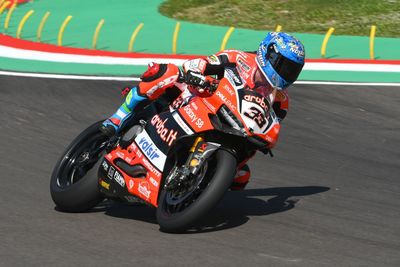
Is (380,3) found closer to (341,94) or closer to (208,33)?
(208,33)

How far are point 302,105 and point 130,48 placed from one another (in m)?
8.46

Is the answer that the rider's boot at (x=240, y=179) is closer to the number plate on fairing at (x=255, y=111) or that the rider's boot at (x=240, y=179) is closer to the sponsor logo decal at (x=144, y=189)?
the number plate on fairing at (x=255, y=111)

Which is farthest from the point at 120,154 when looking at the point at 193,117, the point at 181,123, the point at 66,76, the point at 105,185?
the point at 66,76

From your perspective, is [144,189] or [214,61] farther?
[214,61]

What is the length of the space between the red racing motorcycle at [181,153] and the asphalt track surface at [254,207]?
9.2 inches

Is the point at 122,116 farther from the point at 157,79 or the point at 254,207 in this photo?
the point at 254,207

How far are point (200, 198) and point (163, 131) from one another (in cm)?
101

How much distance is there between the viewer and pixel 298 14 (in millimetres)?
28188

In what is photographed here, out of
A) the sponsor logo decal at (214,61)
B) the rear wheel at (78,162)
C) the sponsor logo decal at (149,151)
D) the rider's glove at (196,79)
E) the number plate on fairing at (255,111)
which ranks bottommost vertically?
the rear wheel at (78,162)

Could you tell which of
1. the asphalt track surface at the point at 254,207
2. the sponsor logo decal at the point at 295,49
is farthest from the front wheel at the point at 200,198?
the sponsor logo decal at the point at 295,49

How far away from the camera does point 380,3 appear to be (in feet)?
94.5

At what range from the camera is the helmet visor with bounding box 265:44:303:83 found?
827cm

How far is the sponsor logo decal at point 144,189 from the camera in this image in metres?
8.39

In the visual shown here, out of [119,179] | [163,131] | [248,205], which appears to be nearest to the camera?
[163,131]
